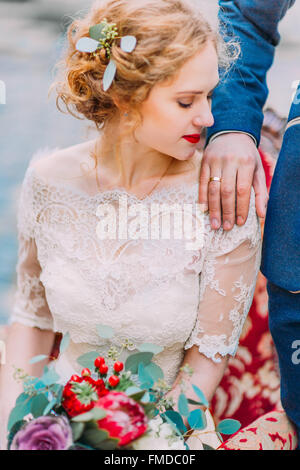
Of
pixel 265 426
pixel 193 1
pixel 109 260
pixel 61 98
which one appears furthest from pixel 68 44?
pixel 265 426

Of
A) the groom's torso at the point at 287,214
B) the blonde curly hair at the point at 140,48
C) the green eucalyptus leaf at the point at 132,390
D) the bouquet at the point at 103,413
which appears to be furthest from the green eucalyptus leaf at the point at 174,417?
the blonde curly hair at the point at 140,48

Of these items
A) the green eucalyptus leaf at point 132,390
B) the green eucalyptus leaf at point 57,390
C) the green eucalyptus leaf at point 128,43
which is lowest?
the green eucalyptus leaf at point 57,390

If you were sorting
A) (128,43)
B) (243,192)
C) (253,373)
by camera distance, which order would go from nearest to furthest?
(128,43) < (243,192) < (253,373)

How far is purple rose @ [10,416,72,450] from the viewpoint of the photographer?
2.91ft

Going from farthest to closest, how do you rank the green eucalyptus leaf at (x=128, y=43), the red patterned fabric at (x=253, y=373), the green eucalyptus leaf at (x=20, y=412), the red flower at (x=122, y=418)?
the red patterned fabric at (x=253, y=373) → the green eucalyptus leaf at (x=128, y=43) → the green eucalyptus leaf at (x=20, y=412) → the red flower at (x=122, y=418)

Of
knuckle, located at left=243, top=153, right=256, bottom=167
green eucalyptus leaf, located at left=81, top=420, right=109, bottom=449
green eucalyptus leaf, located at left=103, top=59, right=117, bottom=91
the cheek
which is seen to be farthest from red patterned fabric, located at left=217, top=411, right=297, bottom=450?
green eucalyptus leaf, located at left=103, top=59, right=117, bottom=91

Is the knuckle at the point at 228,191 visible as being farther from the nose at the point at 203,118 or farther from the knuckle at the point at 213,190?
the nose at the point at 203,118

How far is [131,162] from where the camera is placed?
53.0 inches

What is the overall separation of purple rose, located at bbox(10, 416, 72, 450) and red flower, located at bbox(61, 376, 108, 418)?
24 mm

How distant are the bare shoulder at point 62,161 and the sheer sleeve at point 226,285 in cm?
38

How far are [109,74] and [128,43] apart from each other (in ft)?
0.24

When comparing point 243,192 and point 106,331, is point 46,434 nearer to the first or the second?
point 106,331

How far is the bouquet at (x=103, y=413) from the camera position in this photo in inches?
34.5

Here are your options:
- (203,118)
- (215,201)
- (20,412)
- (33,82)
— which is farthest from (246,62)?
(20,412)
